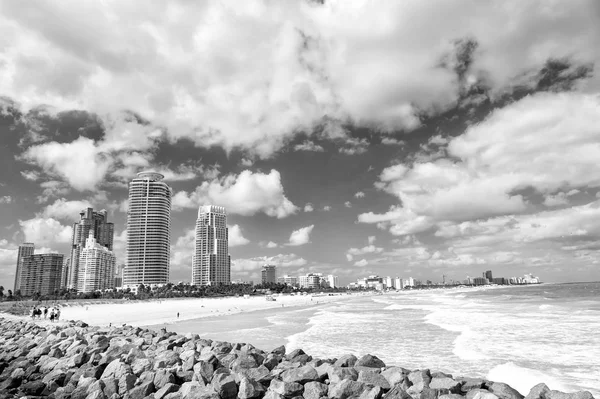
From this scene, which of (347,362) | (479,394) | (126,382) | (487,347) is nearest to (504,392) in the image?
(479,394)

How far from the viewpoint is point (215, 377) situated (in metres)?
9.36

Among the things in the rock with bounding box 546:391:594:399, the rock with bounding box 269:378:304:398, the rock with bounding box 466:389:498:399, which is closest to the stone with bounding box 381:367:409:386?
the rock with bounding box 466:389:498:399

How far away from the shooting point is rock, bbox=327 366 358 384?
9152mm

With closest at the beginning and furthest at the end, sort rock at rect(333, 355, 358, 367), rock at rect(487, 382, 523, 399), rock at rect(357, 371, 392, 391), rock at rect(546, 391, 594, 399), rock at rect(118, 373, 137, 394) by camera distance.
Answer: rock at rect(546, 391, 594, 399), rock at rect(487, 382, 523, 399), rock at rect(357, 371, 392, 391), rock at rect(118, 373, 137, 394), rock at rect(333, 355, 358, 367)

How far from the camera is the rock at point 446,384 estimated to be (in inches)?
315

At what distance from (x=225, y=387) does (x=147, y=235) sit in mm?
164406

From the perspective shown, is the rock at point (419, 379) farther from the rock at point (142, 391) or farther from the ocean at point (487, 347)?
the rock at point (142, 391)

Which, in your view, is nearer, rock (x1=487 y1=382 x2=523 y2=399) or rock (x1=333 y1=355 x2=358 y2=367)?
rock (x1=487 y1=382 x2=523 y2=399)

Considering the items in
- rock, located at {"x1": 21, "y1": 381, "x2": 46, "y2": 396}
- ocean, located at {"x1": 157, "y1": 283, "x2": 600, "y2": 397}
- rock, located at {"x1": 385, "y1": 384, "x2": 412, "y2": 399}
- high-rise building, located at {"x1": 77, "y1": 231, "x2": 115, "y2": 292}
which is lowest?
ocean, located at {"x1": 157, "y1": 283, "x2": 600, "y2": 397}

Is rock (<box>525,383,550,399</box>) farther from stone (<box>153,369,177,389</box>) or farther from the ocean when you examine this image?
stone (<box>153,369,177,389</box>)

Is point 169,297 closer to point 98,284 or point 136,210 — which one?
point 136,210

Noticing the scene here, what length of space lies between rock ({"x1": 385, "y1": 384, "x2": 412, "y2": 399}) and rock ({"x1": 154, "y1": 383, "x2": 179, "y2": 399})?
518cm

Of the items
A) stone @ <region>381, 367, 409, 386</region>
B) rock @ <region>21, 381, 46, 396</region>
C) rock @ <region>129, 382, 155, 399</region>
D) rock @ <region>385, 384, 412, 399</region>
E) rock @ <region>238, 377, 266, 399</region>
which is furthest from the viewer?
rock @ <region>21, 381, 46, 396</region>

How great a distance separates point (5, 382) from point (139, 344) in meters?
4.48
